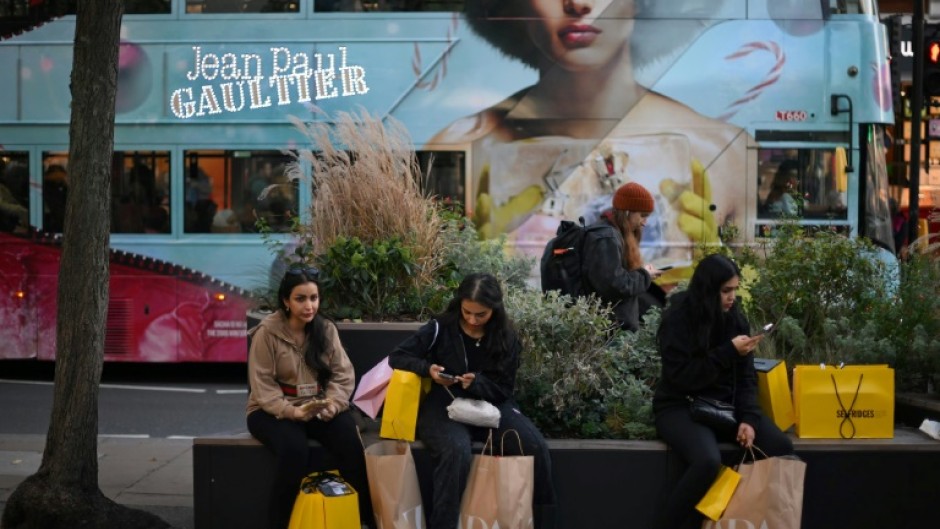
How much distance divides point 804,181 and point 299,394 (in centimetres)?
739

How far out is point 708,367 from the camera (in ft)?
20.6

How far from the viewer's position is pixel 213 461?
A: 22.0 feet

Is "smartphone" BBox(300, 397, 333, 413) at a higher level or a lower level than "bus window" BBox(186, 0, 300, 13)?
lower

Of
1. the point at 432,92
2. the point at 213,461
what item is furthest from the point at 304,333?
the point at 432,92

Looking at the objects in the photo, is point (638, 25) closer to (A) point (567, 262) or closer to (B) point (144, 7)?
(B) point (144, 7)

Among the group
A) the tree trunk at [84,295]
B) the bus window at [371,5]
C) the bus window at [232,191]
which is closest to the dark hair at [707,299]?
the tree trunk at [84,295]

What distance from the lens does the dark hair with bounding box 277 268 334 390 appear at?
6.66 m

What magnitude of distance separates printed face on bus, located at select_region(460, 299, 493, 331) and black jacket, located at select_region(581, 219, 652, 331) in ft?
4.64

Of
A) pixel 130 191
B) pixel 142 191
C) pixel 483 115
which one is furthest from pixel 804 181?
pixel 130 191

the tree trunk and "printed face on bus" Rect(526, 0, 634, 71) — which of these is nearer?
the tree trunk

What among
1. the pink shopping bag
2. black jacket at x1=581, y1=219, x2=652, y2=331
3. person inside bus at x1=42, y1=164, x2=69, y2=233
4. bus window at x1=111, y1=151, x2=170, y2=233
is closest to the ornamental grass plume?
black jacket at x1=581, y1=219, x2=652, y2=331

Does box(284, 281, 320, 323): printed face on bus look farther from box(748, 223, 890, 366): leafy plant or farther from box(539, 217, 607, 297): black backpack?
box(748, 223, 890, 366): leafy plant

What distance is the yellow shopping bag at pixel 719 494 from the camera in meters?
6.08

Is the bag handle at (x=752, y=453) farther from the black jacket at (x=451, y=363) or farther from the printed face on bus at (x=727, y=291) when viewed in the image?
the black jacket at (x=451, y=363)
